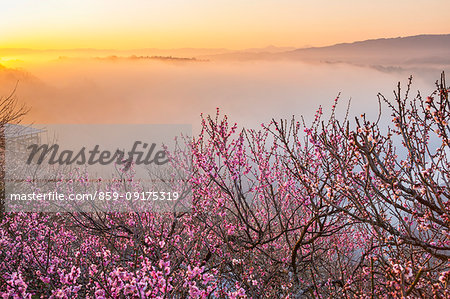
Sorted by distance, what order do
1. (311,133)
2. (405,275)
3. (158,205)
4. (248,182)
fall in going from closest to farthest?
(405,275) < (311,133) < (248,182) < (158,205)

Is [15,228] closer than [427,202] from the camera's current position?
No

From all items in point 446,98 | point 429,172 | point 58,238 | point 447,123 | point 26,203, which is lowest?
point 58,238

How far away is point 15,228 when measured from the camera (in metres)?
10.9

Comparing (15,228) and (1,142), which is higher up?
(1,142)

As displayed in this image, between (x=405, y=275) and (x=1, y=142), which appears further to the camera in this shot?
(x=1, y=142)

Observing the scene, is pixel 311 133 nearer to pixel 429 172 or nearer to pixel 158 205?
pixel 429 172

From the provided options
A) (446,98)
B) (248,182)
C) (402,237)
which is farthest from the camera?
(248,182)

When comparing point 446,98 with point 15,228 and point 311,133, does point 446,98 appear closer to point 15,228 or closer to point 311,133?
point 311,133

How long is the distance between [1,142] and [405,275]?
1779cm

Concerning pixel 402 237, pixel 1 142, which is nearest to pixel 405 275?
pixel 402 237

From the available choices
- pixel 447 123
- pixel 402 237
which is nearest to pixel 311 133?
pixel 447 123

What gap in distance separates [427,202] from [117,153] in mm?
10817

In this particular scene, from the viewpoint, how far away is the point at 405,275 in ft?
9.54

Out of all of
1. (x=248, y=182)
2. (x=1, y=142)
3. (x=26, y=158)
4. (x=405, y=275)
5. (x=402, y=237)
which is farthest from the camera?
(x=26, y=158)
